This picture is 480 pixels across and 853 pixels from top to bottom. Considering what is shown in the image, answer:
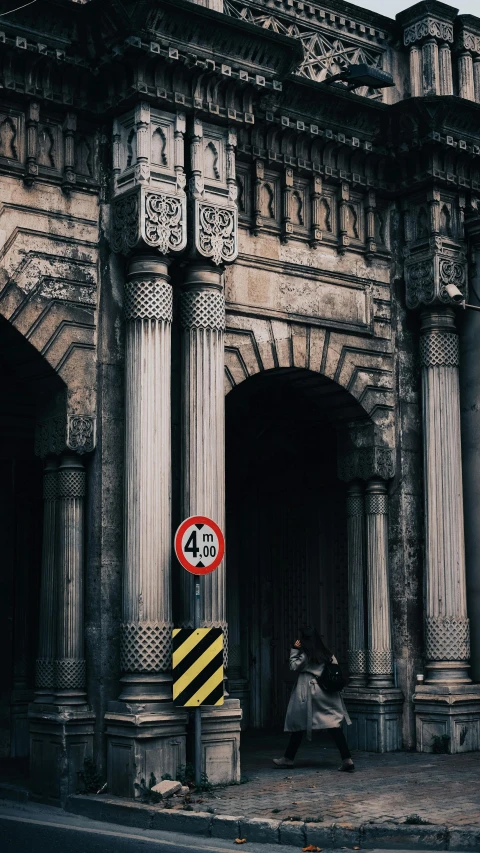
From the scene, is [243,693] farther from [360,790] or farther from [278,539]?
[360,790]

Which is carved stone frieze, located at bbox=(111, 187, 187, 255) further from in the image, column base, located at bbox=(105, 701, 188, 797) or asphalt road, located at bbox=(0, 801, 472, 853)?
asphalt road, located at bbox=(0, 801, 472, 853)

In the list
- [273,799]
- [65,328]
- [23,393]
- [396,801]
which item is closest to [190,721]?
[273,799]

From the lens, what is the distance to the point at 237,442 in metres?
18.8

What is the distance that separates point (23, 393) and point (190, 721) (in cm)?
550

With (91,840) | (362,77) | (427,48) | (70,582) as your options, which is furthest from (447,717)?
(427,48)

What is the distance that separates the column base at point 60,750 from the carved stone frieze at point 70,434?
8.89 feet

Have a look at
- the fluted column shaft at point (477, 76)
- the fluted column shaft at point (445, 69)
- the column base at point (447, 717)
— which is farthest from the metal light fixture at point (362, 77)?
the column base at point (447, 717)

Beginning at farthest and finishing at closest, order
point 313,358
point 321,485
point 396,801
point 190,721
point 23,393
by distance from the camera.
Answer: point 321,485 < point 23,393 < point 313,358 < point 190,721 < point 396,801

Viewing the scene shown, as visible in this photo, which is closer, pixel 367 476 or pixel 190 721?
pixel 190 721

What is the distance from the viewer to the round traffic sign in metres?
12.2

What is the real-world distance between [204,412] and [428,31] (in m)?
6.48

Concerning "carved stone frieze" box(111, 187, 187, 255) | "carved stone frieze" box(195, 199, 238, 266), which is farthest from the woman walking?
"carved stone frieze" box(111, 187, 187, 255)

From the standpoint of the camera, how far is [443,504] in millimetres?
15750

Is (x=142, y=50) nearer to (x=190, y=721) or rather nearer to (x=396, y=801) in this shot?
(x=190, y=721)
